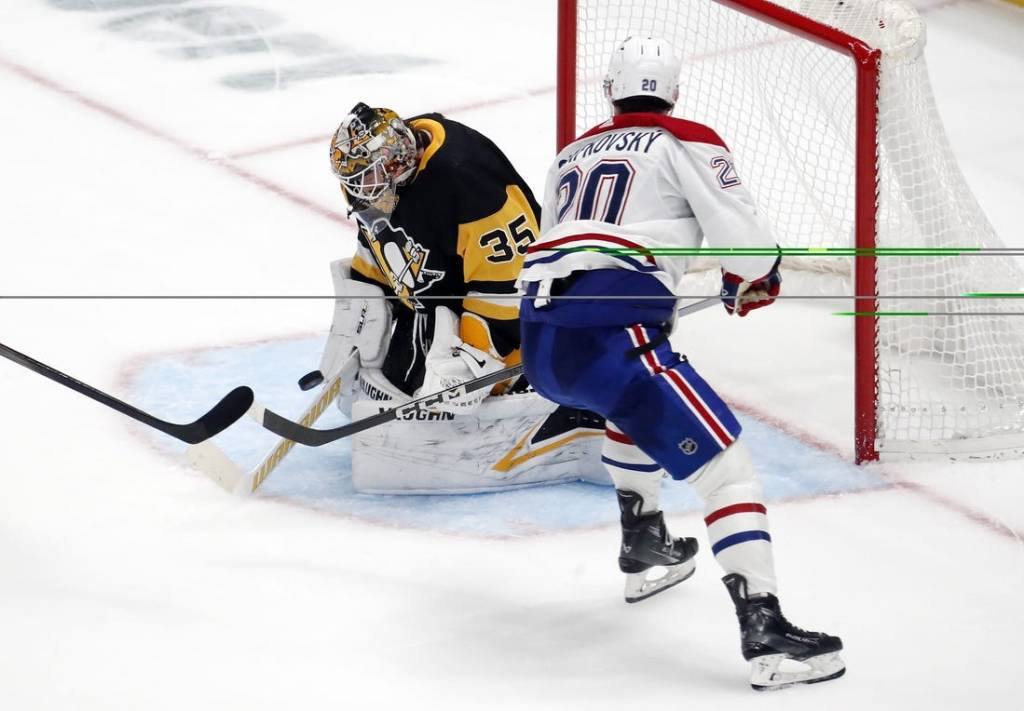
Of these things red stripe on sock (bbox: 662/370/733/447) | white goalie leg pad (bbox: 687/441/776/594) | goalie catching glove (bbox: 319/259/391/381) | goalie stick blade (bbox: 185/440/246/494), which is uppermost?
goalie catching glove (bbox: 319/259/391/381)

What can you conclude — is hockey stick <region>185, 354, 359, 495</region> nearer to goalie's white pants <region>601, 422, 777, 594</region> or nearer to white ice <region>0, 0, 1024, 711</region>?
white ice <region>0, 0, 1024, 711</region>

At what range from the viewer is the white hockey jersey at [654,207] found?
103 inches

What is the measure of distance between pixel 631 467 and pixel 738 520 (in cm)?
32

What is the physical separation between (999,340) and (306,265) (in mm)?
1772

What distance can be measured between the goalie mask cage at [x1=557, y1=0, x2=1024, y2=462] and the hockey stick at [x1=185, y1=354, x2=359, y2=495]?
2.93 feet

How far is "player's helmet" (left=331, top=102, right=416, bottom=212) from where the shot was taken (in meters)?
3.05

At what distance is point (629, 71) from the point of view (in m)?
2.71

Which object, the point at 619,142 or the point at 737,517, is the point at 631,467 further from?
the point at 619,142

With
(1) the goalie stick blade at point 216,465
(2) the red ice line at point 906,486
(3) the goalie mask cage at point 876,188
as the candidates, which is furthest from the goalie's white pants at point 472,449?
(3) the goalie mask cage at point 876,188

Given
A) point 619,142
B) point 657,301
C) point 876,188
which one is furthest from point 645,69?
point 876,188

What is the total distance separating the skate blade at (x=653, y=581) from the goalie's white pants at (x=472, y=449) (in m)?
0.39

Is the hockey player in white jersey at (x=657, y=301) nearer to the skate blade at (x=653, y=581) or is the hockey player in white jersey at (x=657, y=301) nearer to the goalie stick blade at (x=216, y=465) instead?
the skate blade at (x=653, y=581)

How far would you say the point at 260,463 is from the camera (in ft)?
10.9

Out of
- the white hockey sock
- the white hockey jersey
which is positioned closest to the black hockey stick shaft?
the white hockey sock
